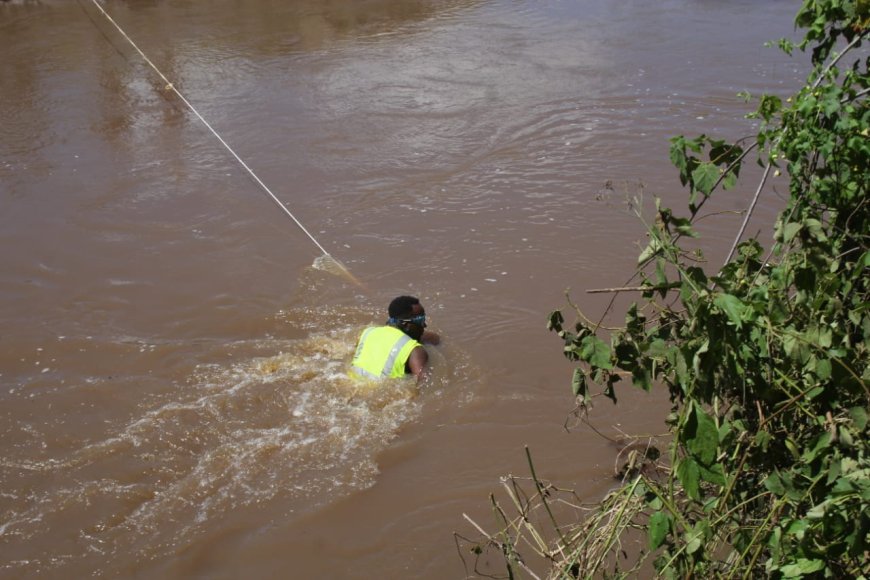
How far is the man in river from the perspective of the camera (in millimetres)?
5613

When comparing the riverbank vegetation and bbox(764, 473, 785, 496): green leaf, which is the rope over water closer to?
the riverbank vegetation

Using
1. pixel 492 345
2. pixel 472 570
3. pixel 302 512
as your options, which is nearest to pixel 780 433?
pixel 472 570

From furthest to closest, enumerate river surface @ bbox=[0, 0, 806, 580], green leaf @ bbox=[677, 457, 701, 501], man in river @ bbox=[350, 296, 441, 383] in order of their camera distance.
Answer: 1. man in river @ bbox=[350, 296, 441, 383]
2. river surface @ bbox=[0, 0, 806, 580]
3. green leaf @ bbox=[677, 457, 701, 501]

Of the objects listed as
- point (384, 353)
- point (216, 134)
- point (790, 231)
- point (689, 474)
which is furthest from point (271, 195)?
point (689, 474)

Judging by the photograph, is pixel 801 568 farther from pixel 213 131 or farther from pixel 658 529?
pixel 213 131

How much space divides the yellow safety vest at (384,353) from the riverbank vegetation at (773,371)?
8.27 feet

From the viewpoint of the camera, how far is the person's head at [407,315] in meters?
5.70

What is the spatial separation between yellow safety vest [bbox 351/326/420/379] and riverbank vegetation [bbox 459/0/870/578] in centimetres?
252

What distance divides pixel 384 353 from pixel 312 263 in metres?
2.05

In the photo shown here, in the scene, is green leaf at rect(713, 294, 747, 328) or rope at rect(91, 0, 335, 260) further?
rope at rect(91, 0, 335, 260)

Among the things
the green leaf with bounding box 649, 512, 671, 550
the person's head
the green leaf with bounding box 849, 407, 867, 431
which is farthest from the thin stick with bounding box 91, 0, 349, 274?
the green leaf with bounding box 849, 407, 867, 431

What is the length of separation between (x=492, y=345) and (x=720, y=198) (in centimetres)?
321

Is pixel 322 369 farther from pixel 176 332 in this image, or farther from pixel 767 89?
pixel 767 89

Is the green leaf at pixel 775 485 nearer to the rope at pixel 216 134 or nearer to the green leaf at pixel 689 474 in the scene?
the green leaf at pixel 689 474
